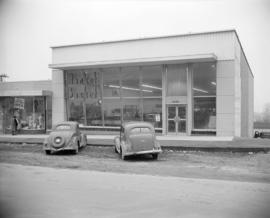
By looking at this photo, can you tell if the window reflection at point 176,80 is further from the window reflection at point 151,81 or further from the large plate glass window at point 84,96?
the large plate glass window at point 84,96

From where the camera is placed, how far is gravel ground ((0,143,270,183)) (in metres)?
12.2

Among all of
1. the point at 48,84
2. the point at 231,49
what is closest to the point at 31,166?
the point at 231,49

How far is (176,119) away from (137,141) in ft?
31.0

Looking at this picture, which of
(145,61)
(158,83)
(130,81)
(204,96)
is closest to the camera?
(204,96)

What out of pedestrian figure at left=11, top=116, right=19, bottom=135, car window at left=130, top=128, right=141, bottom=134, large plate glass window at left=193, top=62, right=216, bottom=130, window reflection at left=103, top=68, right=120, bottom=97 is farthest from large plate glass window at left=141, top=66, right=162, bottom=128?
pedestrian figure at left=11, top=116, right=19, bottom=135

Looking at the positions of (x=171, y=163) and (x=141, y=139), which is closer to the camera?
(x=171, y=163)

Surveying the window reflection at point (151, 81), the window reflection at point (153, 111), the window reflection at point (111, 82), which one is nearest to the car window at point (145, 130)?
the window reflection at point (153, 111)

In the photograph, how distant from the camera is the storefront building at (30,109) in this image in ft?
98.2

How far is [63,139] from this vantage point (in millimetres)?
18422

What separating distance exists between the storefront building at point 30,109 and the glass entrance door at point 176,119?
990 centimetres

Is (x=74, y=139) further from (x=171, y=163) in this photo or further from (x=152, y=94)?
(x=152, y=94)

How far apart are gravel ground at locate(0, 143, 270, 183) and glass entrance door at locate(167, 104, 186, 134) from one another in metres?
6.84

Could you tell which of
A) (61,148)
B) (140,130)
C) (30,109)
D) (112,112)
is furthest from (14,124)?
(140,130)

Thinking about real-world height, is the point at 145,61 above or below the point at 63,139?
above
